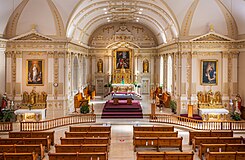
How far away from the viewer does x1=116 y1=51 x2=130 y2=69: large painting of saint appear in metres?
39.6

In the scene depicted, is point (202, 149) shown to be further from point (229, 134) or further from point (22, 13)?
point (22, 13)

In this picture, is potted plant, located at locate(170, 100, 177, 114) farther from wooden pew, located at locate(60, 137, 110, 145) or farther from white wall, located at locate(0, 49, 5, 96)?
white wall, located at locate(0, 49, 5, 96)

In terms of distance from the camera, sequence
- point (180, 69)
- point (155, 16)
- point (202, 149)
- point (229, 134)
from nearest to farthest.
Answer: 1. point (202, 149)
2. point (229, 134)
3. point (180, 69)
4. point (155, 16)

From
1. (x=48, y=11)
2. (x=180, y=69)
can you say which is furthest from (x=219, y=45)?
(x=48, y=11)

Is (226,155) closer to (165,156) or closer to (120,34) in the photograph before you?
(165,156)

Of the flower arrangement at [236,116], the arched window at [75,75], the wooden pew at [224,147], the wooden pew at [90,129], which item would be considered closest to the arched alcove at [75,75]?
the arched window at [75,75]

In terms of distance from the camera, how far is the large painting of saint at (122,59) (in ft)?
130

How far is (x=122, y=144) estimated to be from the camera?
17.9m

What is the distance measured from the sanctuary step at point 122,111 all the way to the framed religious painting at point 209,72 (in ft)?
19.7

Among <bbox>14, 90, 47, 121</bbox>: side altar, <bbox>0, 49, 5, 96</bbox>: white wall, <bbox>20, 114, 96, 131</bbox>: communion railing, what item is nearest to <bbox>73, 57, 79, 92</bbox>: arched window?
<bbox>14, 90, 47, 121</bbox>: side altar

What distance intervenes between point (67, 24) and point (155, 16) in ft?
33.1

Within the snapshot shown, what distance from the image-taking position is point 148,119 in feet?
80.2

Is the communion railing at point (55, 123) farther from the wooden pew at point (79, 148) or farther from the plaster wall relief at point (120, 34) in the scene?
the plaster wall relief at point (120, 34)

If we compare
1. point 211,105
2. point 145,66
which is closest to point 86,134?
point 211,105
